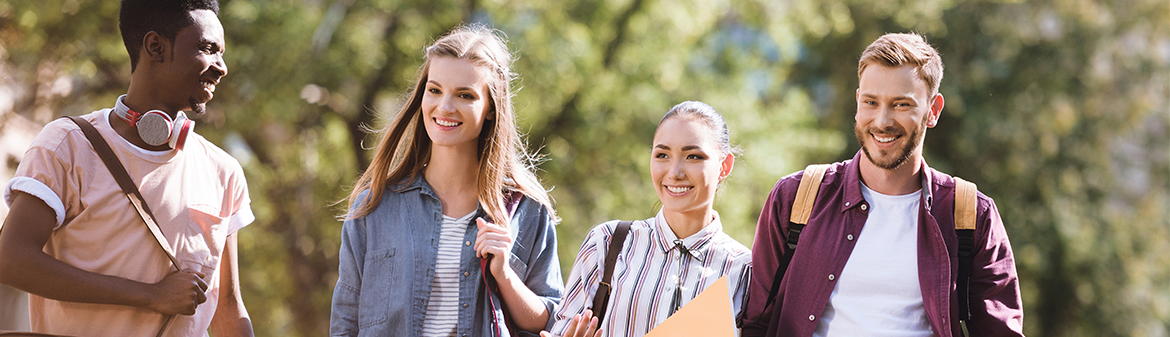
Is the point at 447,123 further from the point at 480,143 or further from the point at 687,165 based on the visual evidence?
the point at 687,165

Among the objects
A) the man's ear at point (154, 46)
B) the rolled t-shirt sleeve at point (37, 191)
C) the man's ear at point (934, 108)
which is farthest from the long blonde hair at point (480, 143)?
the man's ear at point (934, 108)

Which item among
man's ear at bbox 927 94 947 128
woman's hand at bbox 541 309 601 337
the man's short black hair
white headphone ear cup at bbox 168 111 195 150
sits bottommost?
woman's hand at bbox 541 309 601 337

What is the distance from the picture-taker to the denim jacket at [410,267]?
296cm

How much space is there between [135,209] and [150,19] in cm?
55

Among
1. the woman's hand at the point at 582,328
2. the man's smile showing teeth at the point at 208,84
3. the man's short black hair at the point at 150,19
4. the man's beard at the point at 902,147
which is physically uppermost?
the man's short black hair at the point at 150,19

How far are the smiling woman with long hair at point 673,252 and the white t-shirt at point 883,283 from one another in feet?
1.05

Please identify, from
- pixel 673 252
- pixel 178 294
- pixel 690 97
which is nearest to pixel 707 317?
pixel 673 252

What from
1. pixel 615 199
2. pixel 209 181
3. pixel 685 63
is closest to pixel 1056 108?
pixel 685 63

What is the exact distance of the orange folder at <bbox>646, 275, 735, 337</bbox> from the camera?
2416 mm

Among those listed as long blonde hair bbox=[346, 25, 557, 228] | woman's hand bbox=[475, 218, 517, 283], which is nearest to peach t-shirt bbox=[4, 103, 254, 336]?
long blonde hair bbox=[346, 25, 557, 228]

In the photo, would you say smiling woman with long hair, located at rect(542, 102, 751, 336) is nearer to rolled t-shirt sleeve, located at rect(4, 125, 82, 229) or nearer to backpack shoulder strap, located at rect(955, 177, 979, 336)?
backpack shoulder strap, located at rect(955, 177, 979, 336)

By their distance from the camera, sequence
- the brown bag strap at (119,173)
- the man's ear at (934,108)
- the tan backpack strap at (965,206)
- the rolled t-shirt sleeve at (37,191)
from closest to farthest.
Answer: the rolled t-shirt sleeve at (37,191) < the brown bag strap at (119,173) < the tan backpack strap at (965,206) < the man's ear at (934,108)

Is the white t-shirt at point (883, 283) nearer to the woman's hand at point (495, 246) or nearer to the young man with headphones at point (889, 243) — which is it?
the young man with headphones at point (889, 243)

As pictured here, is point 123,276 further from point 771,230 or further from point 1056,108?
point 1056,108
